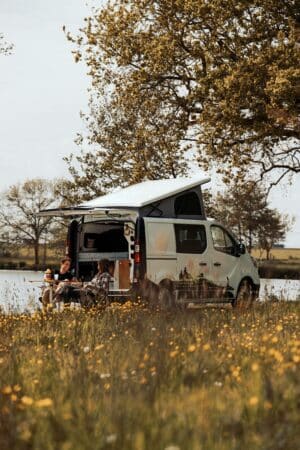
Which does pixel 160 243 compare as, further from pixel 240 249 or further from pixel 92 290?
pixel 240 249

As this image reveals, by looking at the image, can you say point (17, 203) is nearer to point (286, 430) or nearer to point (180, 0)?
point (180, 0)

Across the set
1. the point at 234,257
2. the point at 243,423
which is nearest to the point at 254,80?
the point at 234,257

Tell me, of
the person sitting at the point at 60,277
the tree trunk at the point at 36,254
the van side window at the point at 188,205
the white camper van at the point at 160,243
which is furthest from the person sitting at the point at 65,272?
the tree trunk at the point at 36,254

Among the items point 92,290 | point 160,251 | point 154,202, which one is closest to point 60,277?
point 92,290

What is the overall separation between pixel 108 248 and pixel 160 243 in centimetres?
145

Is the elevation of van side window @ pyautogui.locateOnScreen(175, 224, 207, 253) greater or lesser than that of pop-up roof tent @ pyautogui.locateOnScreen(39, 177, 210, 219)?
lesser

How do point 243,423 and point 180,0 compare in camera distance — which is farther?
point 180,0

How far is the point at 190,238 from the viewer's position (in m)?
19.1

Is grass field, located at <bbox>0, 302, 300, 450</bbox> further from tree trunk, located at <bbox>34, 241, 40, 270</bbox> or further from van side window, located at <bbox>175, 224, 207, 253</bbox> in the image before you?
tree trunk, located at <bbox>34, 241, 40, 270</bbox>

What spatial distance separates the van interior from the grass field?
8.56 m

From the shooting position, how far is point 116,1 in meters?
27.0

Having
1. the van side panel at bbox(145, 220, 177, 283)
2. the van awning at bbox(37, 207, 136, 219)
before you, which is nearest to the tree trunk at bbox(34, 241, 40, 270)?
the van awning at bbox(37, 207, 136, 219)

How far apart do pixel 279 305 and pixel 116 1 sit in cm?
1552

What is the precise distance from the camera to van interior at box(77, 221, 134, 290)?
58.2 ft
